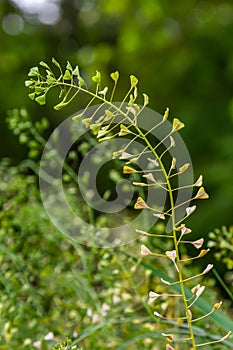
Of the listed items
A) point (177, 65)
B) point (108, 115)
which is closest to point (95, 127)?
point (108, 115)

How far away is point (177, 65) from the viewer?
4223 millimetres

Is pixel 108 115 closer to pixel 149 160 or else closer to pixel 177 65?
pixel 149 160

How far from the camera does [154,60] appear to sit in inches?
177

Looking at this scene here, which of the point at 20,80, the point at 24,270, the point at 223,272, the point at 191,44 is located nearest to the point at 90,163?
the point at 24,270

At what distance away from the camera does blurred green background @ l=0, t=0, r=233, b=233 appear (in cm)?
370

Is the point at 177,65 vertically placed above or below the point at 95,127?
below

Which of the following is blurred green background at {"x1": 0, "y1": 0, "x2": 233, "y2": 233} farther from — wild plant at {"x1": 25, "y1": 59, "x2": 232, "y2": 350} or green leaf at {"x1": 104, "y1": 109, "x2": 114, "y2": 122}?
green leaf at {"x1": 104, "y1": 109, "x2": 114, "y2": 122}

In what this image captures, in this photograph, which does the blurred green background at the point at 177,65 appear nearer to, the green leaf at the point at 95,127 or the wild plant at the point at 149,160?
the wild plant at the point at 149,160

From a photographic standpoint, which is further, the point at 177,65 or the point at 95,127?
the point at 177,65

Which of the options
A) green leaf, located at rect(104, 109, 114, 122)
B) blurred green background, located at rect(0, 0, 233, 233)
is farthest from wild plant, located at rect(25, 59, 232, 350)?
blurred green background, located at rect(0, 0, 233, 233)

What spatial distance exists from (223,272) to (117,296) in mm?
1992

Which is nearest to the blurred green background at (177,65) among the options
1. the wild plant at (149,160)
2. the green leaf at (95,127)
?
the wild plant at (149,160)

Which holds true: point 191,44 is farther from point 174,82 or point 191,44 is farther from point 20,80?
point 20,80

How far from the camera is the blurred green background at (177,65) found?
3.70 metres
